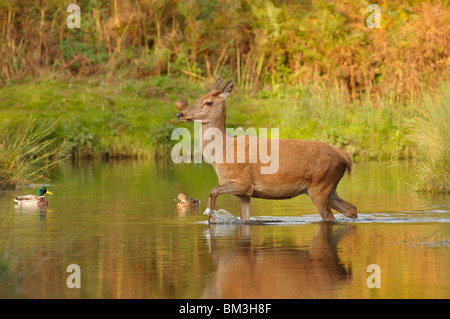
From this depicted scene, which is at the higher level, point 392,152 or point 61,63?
point 61,63

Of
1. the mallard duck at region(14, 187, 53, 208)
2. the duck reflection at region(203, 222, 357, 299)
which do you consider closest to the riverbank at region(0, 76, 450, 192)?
the mallard duck at region(14, 187, 53, 208)

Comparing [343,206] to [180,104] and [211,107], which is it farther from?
[180,104]

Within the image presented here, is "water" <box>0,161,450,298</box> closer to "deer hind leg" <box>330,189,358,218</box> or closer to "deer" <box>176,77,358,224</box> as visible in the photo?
"deer hind leg" <box>330,189,358,218</box>

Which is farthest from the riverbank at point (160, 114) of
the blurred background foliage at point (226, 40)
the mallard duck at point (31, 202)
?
the mallard duck at point (31, 202)

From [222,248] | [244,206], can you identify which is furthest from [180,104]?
[222,248]

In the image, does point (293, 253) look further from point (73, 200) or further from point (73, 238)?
point (73, 200)

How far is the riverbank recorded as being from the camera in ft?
97.3

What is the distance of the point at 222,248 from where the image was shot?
1202cm

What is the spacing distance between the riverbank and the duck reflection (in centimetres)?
1649

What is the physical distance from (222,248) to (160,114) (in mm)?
21439
